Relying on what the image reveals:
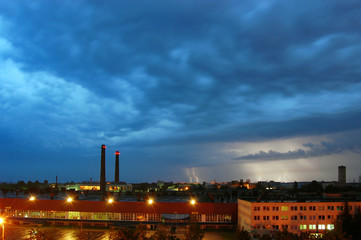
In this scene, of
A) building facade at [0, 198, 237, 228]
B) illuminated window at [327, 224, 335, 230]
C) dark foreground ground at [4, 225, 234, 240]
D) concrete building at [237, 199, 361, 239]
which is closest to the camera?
dark foreground ground at [4, 225, 234, 240]

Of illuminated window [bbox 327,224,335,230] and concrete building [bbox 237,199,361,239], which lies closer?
concrete building [bbox 237,199,361,239]

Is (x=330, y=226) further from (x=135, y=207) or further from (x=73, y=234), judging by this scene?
(x=73, y=234)

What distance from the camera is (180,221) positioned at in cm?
7931

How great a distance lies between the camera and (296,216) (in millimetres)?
70000

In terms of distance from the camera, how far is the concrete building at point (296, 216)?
228 feet

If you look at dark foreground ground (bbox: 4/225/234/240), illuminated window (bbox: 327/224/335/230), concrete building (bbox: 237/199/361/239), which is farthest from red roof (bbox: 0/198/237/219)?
illuminated window (bbox: 327/224/335/230)

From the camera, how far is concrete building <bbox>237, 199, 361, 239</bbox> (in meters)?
69.4

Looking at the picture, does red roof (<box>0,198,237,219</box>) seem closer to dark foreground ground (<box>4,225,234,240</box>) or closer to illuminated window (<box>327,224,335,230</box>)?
dark foreground ground (<box>4,225,234,240</box>)

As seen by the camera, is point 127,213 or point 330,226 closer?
point 330,226

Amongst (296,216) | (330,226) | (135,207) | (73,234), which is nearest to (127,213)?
(135,207)

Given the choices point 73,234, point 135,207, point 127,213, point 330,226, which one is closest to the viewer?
point 330,226

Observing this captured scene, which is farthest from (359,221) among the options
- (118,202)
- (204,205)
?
(118,202)

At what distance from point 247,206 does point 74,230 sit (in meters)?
37.7

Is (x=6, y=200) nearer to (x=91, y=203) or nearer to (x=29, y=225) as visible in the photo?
(x=29, y=225)
